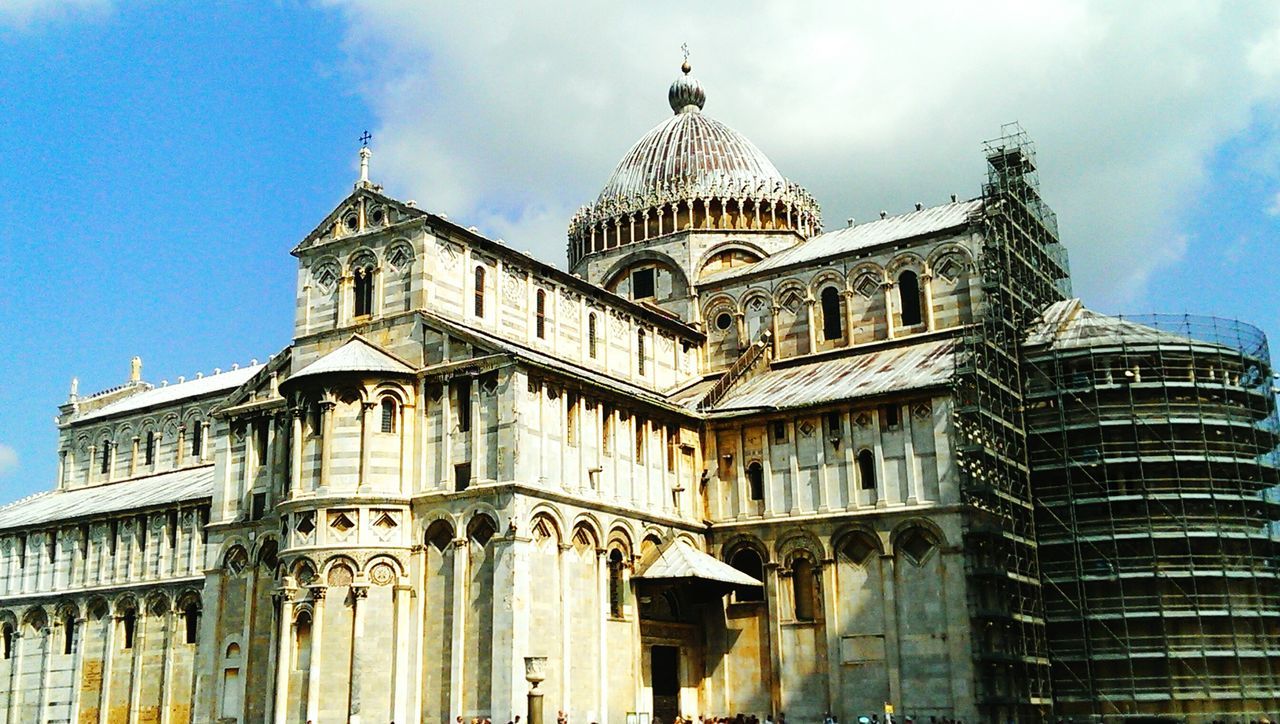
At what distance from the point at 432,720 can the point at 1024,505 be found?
2014 cm

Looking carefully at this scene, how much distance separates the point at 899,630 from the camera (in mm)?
39500

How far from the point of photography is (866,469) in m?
41.5

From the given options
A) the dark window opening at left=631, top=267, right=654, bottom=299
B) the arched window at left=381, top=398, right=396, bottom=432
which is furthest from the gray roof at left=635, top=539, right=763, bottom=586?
the dark window opening at left=631, top=267, right=654, bottom=299

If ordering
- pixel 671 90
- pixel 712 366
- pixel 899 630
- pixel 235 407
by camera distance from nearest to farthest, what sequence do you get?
pixel 899 630
pixel 235 407
pixel 712 366
pixel 671 90

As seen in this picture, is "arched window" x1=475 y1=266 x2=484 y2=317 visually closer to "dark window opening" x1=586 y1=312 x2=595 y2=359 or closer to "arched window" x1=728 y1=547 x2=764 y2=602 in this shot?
"dark window opening" x1=586 y1=312 x2=595 y2=359

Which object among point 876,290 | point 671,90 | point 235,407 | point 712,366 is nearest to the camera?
point 235,407

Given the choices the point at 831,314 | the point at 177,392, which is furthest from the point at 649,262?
the point at 177,392

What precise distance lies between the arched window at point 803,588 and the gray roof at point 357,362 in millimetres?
14165

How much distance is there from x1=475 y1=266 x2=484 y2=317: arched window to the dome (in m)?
14.1

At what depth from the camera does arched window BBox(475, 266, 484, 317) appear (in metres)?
41.6

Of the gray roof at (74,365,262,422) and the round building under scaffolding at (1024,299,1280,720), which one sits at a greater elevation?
the gray roof at (74,365,262,422)

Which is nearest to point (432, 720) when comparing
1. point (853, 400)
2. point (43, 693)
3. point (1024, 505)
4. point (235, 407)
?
point (235, 407)

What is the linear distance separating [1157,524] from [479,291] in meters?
23.1

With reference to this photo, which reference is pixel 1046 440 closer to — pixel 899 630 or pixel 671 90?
pixel 899 630
